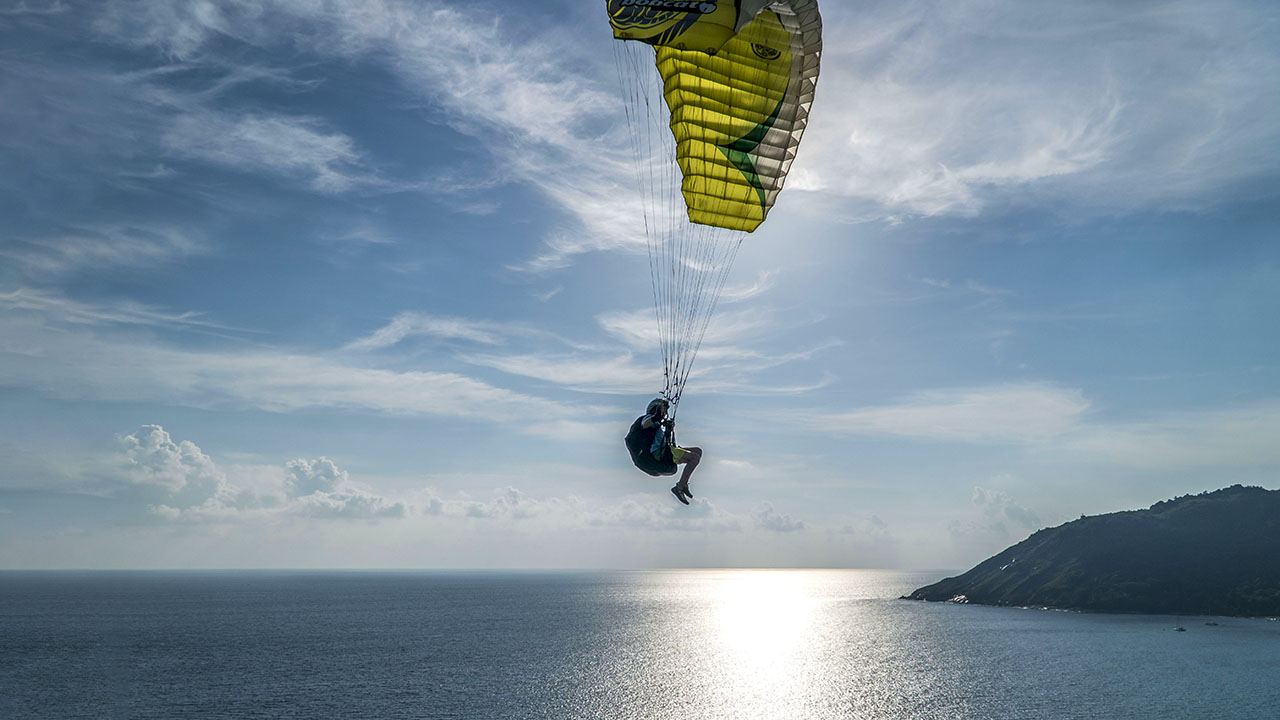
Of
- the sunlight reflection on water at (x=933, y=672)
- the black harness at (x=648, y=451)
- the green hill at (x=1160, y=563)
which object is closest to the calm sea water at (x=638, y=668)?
the sunlight reflection on water at (x=933, y=672)

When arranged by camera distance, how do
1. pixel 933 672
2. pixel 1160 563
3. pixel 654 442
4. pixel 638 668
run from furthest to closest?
pixel 1160 563 < pixel 638 668 < pixel 933 672 < pixel 654 442

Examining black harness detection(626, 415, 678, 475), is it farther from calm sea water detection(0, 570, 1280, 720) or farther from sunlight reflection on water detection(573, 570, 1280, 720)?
sunlight reflection on water detection(573, 570, 1280, 720)

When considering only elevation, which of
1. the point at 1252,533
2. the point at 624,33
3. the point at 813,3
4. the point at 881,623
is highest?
the point at 813,3

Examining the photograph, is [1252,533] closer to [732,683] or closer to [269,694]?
[732,683]

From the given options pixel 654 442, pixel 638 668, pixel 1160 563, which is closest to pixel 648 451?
pixel 654 442

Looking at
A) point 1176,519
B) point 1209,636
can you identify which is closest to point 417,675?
point 1209,636

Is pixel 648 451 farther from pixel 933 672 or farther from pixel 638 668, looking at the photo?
pixel 933 672

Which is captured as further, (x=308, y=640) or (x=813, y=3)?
(x=308, y=640)
